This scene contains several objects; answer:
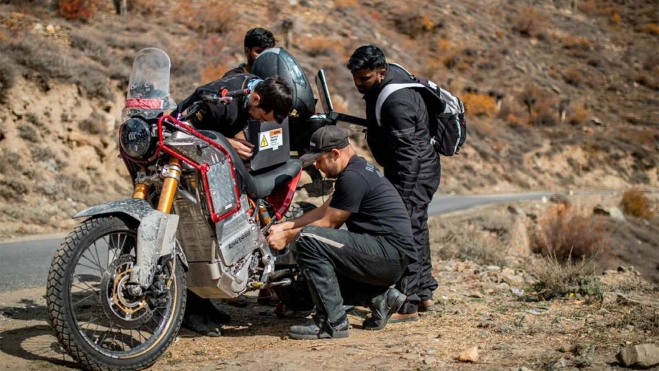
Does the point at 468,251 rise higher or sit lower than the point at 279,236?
lower

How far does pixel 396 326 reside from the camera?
219 inches

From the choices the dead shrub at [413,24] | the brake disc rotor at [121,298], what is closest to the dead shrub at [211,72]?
the brake disc rotor at [121,298]

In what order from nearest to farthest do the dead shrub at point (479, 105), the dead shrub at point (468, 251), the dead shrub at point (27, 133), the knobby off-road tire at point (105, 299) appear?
the knobby off-road tire at point (105, 299) < the dead shrub at point (468, 251) < the dead shrub at point (27, 133) < the dead shrub at point (479, 105)

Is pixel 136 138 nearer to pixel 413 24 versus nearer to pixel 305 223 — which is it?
pixel 305 223

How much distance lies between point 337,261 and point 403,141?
1.20 m

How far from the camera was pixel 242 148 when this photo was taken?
16.2 feet

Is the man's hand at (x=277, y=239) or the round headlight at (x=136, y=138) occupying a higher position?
the round headlight at (x=136, y=138)

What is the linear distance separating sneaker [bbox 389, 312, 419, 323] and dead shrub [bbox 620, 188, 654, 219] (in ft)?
65.7

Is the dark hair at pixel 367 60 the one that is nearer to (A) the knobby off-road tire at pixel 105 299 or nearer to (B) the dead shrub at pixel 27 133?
(A) the knobby off-road tire at pixel 105 299

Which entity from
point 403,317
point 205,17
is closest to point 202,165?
point 403,317

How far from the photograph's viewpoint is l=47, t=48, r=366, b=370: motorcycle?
3898 millimetres

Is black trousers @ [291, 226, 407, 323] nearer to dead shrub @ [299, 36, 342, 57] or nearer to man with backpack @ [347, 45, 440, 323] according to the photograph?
man with backpack @ [347, 45, 440, 323]

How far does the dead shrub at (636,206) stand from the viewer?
945 inches

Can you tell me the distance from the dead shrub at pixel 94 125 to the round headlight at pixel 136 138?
11567 mm
